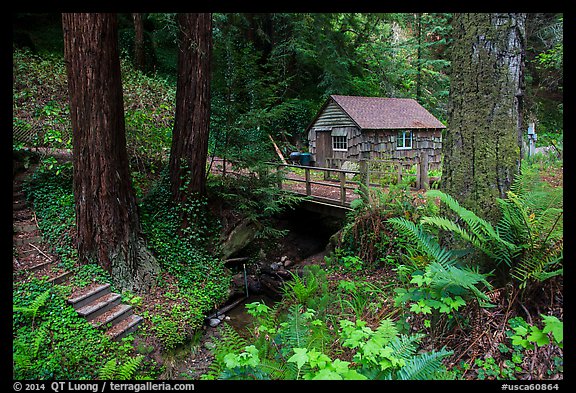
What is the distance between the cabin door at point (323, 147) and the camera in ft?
52.6

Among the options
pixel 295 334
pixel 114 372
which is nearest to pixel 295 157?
pixel 114 372

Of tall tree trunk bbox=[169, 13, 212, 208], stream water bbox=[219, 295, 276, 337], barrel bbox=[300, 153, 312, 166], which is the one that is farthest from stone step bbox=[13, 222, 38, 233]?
barrel bbox=[300, 153, 312, 166]

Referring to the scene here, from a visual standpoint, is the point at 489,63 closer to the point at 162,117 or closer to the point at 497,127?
the point at 497,127

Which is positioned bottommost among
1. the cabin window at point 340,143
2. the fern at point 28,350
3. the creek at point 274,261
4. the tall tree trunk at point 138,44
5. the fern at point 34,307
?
the creek at point 274,261

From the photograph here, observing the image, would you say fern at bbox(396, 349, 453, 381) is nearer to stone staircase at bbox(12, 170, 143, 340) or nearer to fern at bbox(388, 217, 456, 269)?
fern at bbox(388, 217, 456, 269)

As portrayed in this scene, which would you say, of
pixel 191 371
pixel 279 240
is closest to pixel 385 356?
pixel 191 371

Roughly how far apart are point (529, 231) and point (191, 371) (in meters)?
4.39

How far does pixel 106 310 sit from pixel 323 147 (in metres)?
12.5

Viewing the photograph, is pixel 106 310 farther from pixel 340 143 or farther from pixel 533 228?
pixel 340 143

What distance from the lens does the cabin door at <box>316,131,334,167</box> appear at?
16.0 m

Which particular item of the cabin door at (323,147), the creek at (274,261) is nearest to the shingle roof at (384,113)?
the cabin door at (323,147)

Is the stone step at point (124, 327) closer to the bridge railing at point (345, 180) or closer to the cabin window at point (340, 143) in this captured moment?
the bridge railing at point (345, 180)

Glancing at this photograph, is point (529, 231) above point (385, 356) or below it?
above

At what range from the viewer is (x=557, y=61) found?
14648 mm
